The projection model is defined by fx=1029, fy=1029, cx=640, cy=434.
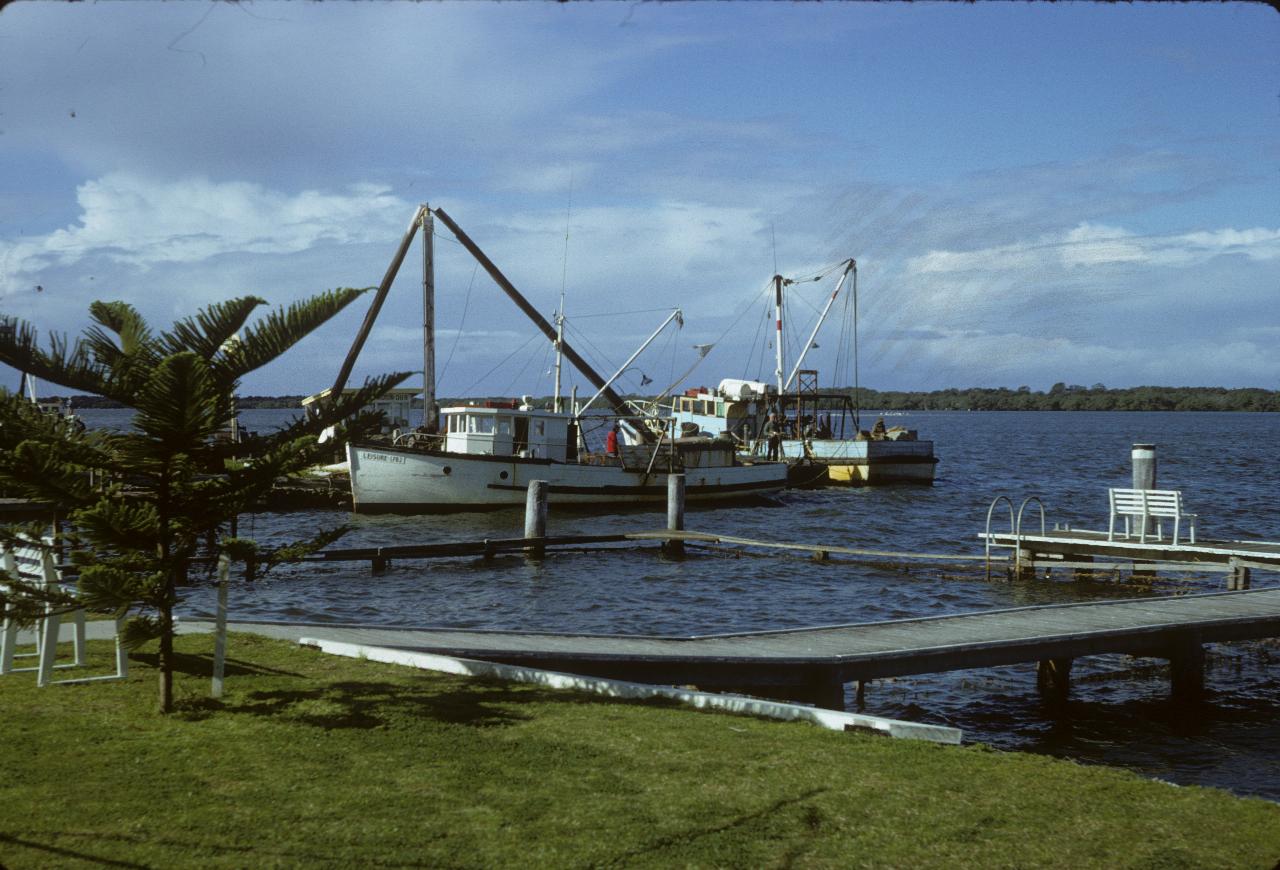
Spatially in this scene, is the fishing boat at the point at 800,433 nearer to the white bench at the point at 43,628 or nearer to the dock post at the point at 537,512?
the dock post at the point at 537,512

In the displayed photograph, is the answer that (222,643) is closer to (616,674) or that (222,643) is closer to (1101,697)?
(616,674)

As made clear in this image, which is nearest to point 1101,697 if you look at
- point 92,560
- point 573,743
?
point 573,743

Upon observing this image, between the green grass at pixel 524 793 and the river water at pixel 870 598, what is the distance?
505 centimetres

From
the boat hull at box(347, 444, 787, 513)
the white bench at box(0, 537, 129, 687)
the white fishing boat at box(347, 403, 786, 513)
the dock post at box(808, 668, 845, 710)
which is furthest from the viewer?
the white fishing boat at box(347, 403, 786, 513)

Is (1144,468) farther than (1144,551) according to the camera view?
Yes

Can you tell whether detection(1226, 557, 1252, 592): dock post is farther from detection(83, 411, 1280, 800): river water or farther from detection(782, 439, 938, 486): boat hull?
detection(782, 439, 938, 486): boat hull

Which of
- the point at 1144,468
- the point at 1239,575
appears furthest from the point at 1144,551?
the point at 1144,468

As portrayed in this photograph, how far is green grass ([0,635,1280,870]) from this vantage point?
502 cm

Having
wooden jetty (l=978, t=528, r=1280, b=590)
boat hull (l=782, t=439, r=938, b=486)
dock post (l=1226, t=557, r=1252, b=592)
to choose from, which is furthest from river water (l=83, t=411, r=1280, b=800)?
boat hull (l=782, t=439, r=938, b=486)

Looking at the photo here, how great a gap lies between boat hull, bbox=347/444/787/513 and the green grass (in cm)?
2890

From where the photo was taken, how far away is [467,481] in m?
37.2

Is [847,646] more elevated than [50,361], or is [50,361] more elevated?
[50,361]

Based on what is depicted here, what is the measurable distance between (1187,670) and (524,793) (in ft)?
35.3

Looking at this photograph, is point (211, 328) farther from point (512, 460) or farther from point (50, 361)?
point (512, 460)
